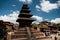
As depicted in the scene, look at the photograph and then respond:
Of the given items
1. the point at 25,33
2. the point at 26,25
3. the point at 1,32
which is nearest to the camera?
the point at 25,33

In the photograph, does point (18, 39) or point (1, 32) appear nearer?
point (18, 39)

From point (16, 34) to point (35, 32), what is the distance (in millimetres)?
2393

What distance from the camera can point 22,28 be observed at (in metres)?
18.0

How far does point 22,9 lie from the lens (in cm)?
1884

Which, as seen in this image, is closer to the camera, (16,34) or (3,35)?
(16,34)

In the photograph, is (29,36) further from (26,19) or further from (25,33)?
(26,19)

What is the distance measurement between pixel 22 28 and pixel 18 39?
2.12 m

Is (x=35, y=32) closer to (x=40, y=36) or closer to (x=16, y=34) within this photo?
(x=40, y=36)

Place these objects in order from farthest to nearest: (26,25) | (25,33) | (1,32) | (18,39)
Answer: (1,32), (26,25), (25,33), (18,39)

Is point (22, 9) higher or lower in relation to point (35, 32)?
higher

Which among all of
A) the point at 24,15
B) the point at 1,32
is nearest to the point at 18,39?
the point at 24,15

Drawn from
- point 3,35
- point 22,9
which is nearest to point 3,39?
point 3,35

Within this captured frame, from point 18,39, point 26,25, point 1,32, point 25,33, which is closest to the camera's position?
point 18,39

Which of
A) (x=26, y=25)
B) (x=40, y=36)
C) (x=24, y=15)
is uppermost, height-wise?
(x=24, y=15)
